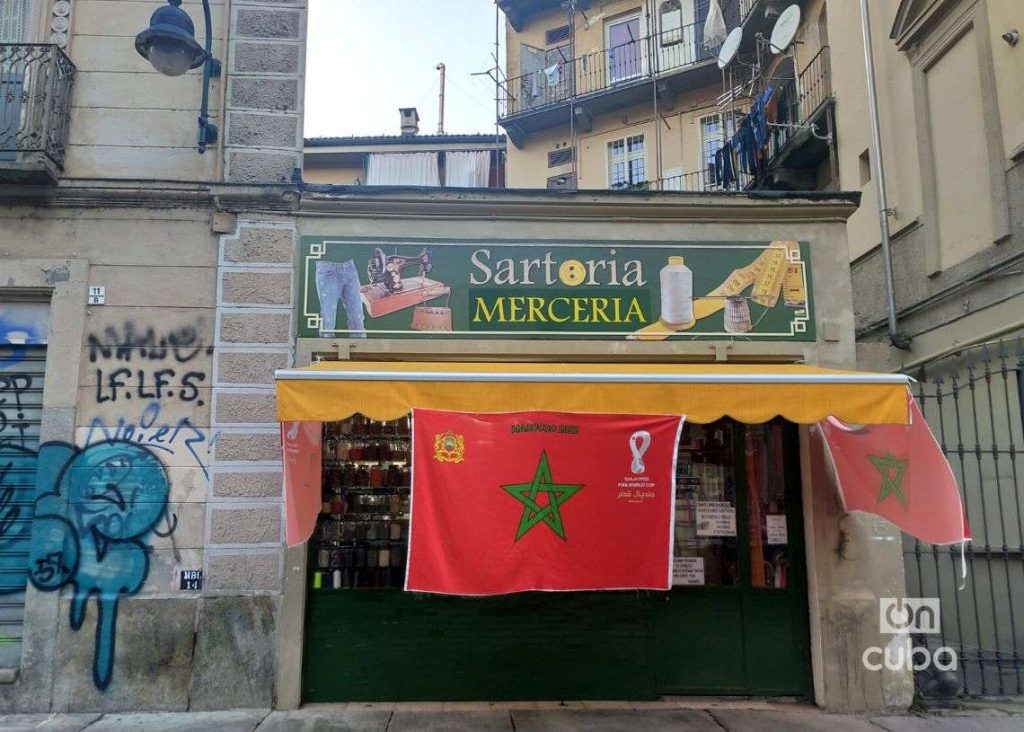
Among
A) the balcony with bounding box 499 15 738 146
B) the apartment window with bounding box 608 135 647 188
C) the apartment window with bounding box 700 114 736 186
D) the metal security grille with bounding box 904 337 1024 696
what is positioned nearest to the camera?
the metal security grille with bounding box 904 337 1024 696

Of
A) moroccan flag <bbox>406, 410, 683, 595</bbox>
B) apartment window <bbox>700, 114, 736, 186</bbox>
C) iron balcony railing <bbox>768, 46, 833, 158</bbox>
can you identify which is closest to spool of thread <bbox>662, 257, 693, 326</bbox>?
moroccan flag <bbox>406, 410, 683, 595</bbox>

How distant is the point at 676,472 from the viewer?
20.5 feet

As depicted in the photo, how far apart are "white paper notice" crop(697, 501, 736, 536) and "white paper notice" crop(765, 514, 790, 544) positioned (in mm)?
301

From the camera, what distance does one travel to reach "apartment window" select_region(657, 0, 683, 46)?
18578mm

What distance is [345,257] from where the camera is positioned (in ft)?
21.0

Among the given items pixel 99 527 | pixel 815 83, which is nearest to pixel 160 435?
pixel 99 527

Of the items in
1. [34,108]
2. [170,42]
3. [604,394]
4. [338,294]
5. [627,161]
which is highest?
[627,161]

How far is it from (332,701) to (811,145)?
37.5 ft

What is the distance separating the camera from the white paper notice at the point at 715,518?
6449 millimetres

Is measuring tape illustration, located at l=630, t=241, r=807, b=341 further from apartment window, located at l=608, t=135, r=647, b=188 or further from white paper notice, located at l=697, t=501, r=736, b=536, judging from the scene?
apartment window, located at l=608, t=135, r=647, b=188

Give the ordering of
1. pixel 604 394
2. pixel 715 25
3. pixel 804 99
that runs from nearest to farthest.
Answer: pixel 604 394
pixel 804 99
pixel 715 25

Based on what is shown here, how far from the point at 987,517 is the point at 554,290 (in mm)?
5620

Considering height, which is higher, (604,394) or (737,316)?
(737,316)

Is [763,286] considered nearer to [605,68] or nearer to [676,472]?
[676,472]
